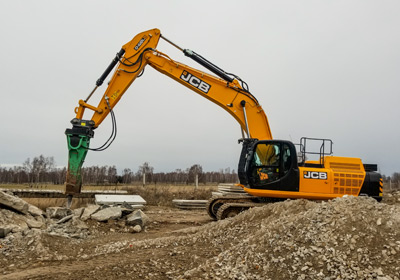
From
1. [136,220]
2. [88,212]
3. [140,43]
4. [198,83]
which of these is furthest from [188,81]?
[88,212]

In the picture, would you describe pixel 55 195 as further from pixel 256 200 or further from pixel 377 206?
pixel 377 206

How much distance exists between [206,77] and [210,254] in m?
5.82

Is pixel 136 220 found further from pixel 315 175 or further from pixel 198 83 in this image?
pixel 315 175

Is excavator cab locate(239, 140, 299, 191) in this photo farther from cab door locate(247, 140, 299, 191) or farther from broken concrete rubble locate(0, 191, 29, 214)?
broken concrete rubble locate(0, 191, 29, 214)

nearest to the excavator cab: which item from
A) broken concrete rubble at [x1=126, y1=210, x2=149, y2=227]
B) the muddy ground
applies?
the muddy ground

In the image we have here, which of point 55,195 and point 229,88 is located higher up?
point 229,88

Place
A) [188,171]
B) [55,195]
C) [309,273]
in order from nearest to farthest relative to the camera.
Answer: [309,273] → [55,195] → [188,171]

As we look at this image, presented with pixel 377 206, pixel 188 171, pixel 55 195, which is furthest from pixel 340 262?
pixel 188 171

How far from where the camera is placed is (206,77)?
10.6 metres

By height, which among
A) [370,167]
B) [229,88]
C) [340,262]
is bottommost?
[340,262]

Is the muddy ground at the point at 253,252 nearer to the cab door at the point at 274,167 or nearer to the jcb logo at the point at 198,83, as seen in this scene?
the cab door at the point at 274,167

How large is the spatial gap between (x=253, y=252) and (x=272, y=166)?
4417 millimetres

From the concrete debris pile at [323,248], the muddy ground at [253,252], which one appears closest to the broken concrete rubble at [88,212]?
the muddy ground at [253,252]

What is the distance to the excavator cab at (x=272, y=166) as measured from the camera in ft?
31.2
